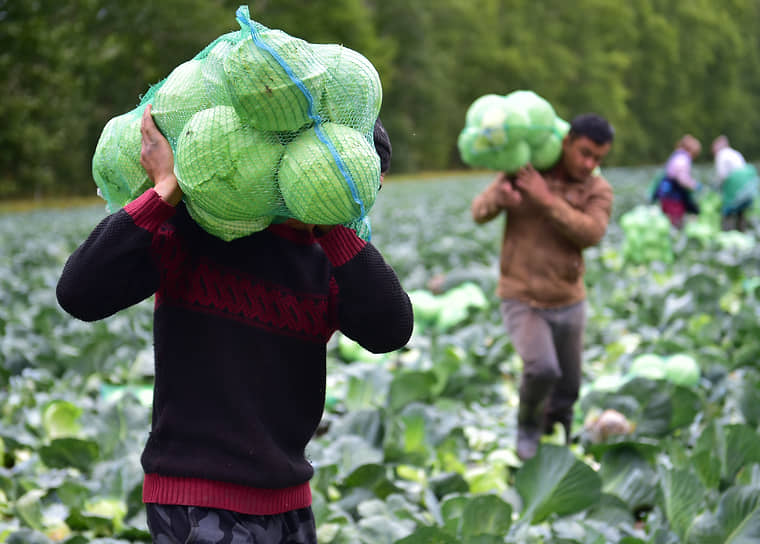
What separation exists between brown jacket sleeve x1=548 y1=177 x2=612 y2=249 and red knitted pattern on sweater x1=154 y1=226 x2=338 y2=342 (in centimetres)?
219

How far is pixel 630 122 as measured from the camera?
70.9 metres

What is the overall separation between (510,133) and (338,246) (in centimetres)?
205

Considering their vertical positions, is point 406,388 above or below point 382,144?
below

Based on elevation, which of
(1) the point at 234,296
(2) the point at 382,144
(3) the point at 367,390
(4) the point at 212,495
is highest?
(2) the point at 382,144

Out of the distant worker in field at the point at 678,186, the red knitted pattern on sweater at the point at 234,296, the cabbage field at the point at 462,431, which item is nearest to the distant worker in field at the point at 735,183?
the distant worker in field at the point at 678,186

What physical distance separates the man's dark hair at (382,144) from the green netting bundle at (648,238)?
8312mm

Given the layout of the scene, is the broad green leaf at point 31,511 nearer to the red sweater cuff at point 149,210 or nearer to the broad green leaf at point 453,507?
the broad green leaf at point 453,507

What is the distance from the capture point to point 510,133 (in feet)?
12.6

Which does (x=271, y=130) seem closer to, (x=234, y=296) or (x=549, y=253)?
(x=234, y=296)

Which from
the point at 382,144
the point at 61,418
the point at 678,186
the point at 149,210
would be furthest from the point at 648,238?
the point at 149,210

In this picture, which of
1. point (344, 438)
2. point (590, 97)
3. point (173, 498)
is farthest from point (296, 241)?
point (590, 97)

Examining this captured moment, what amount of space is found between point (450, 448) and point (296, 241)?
99.1 inches

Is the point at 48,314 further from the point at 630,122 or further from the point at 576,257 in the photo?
the point at 630,122

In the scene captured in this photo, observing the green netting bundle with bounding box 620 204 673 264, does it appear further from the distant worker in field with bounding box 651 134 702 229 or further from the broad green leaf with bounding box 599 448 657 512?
the broad green leaf with bounding box 599 448 657 512
